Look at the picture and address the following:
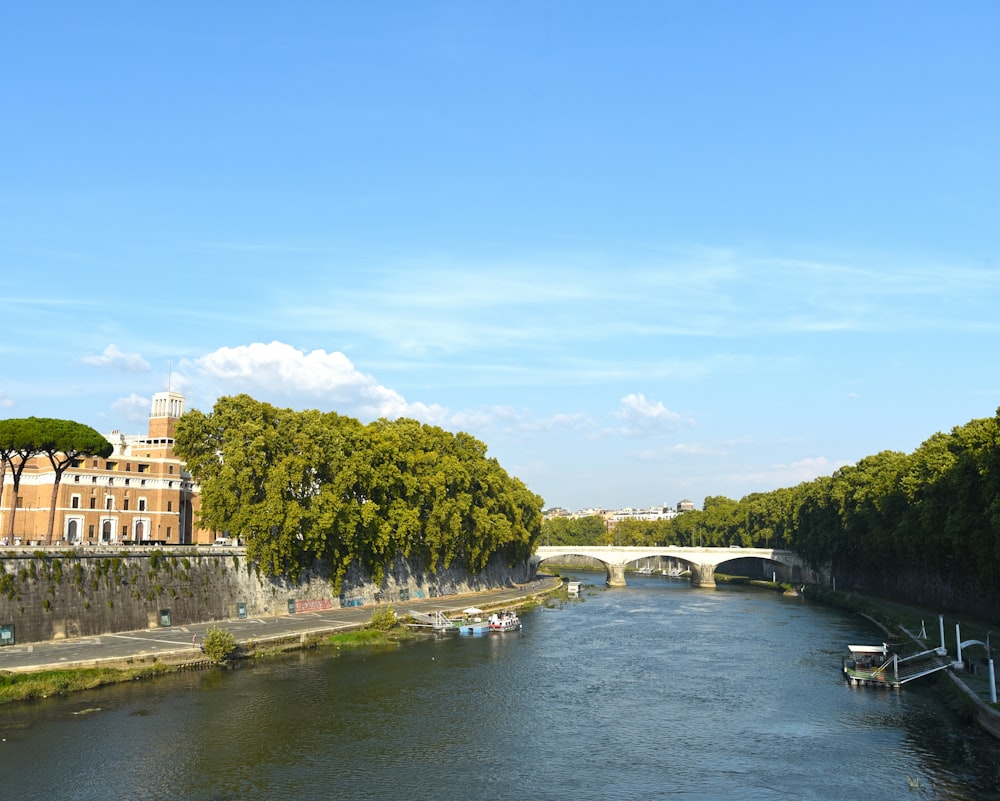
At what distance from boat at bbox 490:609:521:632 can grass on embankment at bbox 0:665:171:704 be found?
109 feet

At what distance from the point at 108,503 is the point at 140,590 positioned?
37559 mm

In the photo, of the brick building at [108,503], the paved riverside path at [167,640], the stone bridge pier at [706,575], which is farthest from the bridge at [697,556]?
the brick building at [108,503]

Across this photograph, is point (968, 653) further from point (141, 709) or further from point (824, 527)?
point (824, 527)

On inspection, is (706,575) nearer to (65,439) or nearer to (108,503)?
(108,503)

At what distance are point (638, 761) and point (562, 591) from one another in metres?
87.2

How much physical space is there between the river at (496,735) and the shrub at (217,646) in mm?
1754

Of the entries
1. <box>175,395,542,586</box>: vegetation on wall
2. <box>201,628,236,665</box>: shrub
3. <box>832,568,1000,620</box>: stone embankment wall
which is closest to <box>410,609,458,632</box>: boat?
<box>175,395,542,586</box>: vegetation on wall

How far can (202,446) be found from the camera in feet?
247

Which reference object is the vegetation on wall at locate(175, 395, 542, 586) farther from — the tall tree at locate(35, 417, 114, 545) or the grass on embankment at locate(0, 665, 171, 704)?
the grass on embankment at locate(0, 665, 171, 704)

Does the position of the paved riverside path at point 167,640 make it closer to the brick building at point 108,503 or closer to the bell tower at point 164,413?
the brick building at point 108,503

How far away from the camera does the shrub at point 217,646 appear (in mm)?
53188

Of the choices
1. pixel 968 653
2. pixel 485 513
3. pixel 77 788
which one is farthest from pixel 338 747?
pixel 485 513

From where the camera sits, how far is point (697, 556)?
139 meters

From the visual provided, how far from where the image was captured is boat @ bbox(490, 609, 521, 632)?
248 ft
